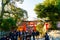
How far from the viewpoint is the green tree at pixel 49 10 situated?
11.7 metres

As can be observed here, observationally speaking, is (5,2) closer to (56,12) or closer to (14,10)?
(14,10)

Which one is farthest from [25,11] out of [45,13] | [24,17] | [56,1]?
[56,1]

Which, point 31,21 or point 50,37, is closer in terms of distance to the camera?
point 50,37

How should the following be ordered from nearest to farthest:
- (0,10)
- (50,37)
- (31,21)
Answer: (50,37)
(0,10)
(31,21)

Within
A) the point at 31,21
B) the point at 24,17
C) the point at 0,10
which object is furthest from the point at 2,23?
the point at 31,21

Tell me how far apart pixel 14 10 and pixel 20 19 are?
684 millimetres

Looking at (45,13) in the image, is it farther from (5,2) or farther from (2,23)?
(2,23)

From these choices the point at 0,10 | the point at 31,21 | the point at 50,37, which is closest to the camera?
the point at 50,37

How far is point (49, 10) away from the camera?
11891mm

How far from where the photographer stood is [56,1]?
38.7 ft

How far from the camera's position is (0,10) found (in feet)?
37.2

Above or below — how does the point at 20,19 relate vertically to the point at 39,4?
below

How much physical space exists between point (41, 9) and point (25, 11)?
1049 mm

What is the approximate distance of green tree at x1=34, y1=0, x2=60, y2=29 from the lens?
1172 centimetres
